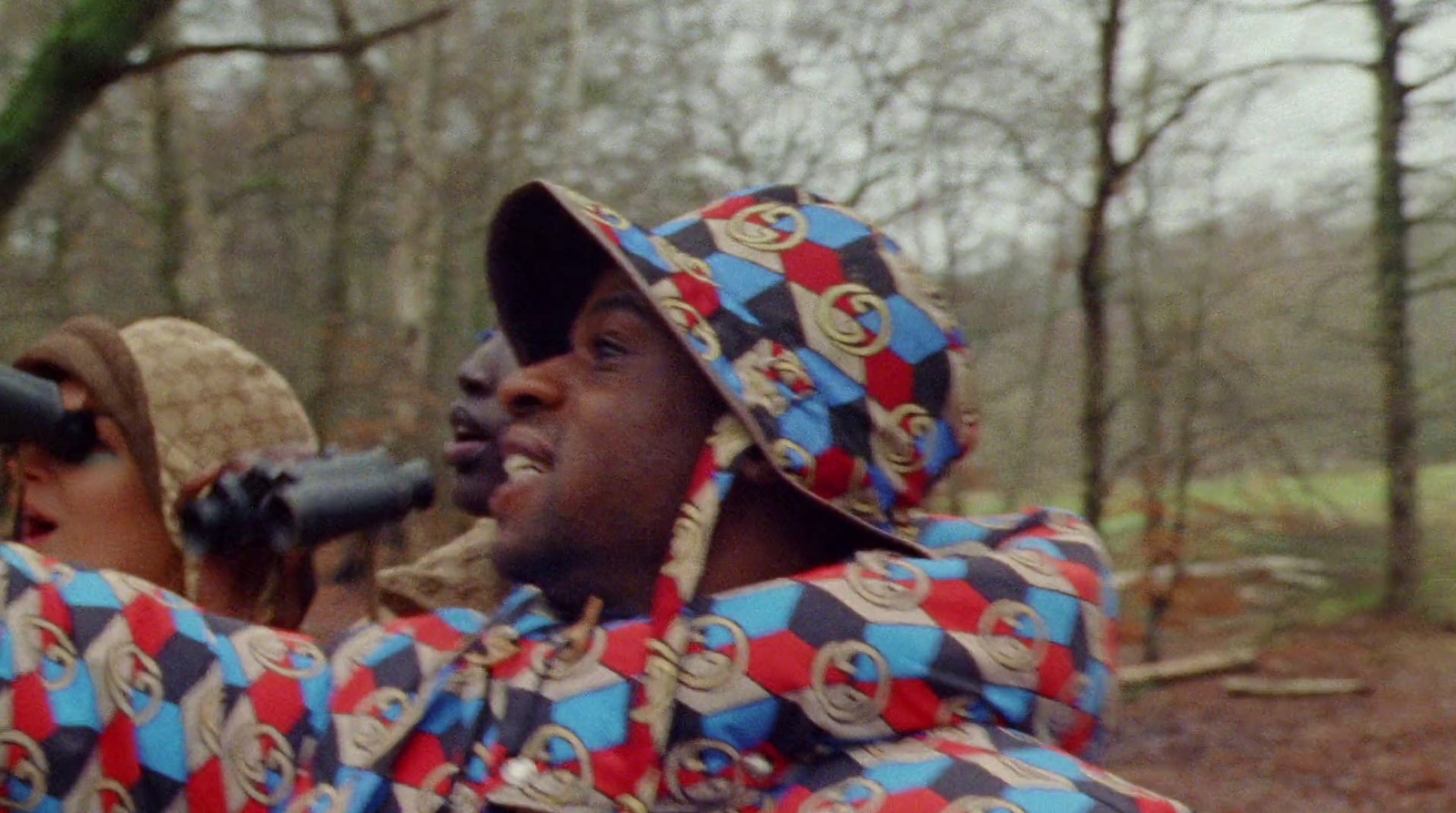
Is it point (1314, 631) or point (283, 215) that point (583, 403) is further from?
point (1314, 631)

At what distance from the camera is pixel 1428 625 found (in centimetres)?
1061

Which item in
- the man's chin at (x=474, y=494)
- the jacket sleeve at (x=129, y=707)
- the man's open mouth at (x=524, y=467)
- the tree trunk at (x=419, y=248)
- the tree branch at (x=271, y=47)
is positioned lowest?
the tree trunk at (x=419, y=248)

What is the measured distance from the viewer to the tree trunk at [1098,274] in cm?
741

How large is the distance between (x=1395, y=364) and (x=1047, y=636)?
10.3m

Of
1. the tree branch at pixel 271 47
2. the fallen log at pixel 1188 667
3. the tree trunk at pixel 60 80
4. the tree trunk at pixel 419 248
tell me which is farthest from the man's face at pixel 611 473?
the fallen log at pixel 1188 667

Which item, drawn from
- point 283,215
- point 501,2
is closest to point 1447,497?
point 283,215

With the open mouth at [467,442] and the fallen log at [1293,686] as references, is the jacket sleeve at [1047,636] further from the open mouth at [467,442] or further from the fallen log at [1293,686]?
the fallen log at [1293,686]

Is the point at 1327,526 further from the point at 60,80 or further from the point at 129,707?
the point at 129,707

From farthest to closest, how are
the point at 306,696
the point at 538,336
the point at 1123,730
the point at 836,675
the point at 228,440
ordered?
the point at 1123,730 → the point at 228,440 → the point at 538,336 → the point at 306,696 → the point at 836,675

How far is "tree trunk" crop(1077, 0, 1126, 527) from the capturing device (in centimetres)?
741

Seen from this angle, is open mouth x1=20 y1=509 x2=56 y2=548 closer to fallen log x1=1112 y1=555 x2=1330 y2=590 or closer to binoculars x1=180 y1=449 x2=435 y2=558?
binoculars x1=180 y1=449 x2=435 y2=558

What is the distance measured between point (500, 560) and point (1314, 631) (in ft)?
35.2

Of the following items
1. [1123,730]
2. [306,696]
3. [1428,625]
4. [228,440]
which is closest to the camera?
[306,696]

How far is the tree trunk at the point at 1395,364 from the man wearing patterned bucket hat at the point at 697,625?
9855 mm
